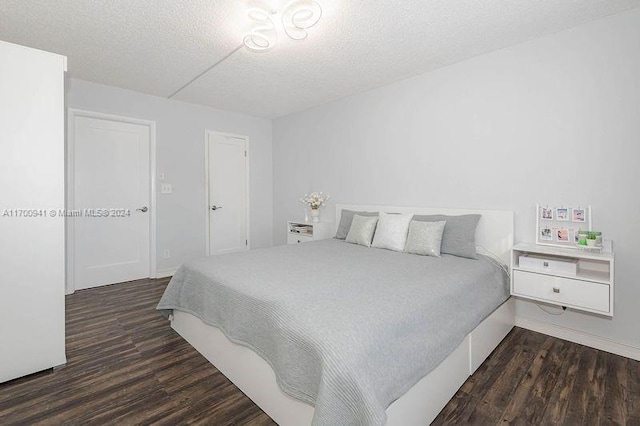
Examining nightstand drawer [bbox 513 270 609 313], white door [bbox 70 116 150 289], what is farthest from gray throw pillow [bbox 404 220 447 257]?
white door [bbox 70 116 150 289]

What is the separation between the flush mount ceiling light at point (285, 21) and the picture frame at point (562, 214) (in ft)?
7.47

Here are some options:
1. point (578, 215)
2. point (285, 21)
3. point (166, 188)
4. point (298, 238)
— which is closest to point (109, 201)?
point (166, 188)

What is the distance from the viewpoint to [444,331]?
62.2 inches

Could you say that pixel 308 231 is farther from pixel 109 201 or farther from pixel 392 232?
pixel 109 201

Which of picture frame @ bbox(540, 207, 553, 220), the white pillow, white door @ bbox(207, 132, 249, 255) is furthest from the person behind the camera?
white door @ bbox(207, 132, 249, 255)

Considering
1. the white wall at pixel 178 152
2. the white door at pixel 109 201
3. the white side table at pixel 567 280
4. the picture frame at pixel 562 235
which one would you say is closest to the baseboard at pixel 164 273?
the white wall at pixel 178 152

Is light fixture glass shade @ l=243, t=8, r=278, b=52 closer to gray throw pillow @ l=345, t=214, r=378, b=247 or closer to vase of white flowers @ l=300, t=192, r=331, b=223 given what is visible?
gray throw pillow @ l=345, t=214, r=378, b=247

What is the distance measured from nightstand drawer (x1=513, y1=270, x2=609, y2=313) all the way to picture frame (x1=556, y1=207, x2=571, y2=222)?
1.68 ft

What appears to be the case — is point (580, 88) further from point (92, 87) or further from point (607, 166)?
point (92, 87)

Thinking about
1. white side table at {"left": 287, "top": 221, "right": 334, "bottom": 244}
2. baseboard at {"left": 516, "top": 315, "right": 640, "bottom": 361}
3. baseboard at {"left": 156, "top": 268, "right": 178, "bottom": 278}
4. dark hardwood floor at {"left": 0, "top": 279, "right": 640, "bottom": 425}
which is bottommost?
dark hardwood floor at {"left": 0, "top": 279, "right": 640, "bottom": 425}

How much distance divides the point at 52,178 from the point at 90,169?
A: 1.93m

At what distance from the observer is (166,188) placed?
407 centimetres

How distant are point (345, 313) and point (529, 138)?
224cm

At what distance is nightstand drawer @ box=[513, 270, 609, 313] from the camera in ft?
6.59
